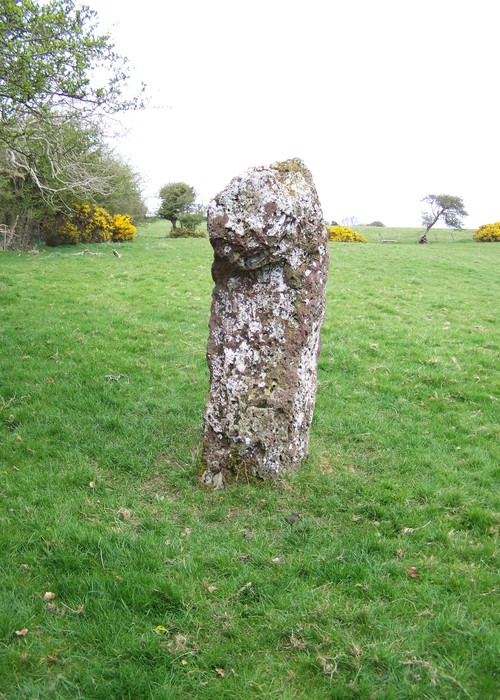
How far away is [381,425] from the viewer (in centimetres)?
767

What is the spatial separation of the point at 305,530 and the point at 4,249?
2808 cm

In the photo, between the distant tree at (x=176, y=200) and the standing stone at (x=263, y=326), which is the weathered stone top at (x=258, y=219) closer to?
the standing stone at (x=263, y=326)

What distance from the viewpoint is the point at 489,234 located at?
50625mm

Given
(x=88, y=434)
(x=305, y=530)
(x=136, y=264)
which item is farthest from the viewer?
(x=136, y=264)

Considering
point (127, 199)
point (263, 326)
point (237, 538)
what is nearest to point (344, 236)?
point (127, 199)

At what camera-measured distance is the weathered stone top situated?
5.43 meters

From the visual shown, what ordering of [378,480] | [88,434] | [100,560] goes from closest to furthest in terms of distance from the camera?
[100,560] < [378,480] < [88,434]

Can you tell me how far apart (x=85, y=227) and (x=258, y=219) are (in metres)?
28.1

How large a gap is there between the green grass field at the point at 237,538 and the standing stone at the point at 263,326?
51 centimetres

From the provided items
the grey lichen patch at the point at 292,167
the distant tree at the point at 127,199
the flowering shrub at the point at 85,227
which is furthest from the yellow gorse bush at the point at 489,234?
the grey lichen patch at the point at 292,167

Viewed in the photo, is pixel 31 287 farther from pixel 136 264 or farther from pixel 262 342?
pixel 262 342

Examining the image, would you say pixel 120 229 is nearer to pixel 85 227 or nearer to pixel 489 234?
pixel 85 227

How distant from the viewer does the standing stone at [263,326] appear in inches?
219

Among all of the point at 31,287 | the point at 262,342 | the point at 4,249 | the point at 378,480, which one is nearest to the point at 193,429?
the point at 262,342
